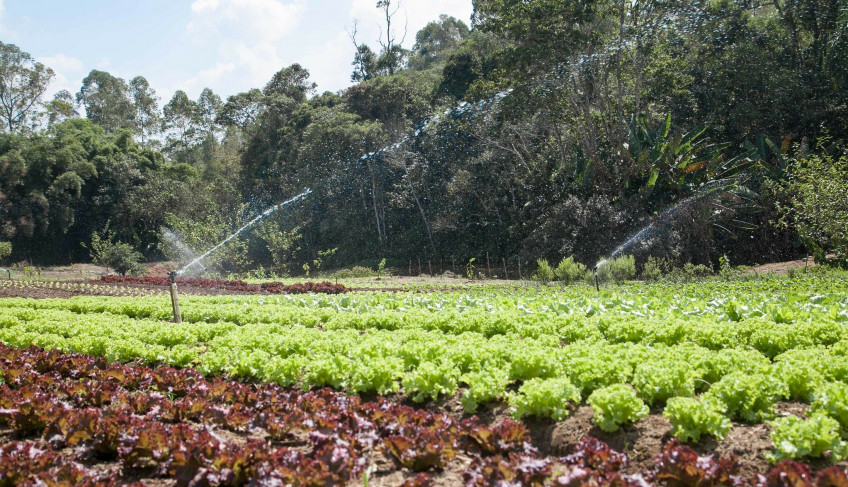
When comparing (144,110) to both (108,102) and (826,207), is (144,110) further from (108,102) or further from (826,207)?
(826,207)

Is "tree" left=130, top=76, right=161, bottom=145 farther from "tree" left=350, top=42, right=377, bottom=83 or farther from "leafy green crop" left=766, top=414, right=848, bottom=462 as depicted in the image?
"leafy green crop" left=766, top=414, right=848, bottom=462

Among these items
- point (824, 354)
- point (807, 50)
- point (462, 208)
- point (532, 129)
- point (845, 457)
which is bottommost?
point (845, 457)

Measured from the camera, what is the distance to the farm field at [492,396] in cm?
387

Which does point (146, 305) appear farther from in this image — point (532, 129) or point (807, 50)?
point (807, 50)

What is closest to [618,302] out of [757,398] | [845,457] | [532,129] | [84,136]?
[757,398]

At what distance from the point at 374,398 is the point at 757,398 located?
3.31 m

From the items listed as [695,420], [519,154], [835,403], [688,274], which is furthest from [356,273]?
[835,403]

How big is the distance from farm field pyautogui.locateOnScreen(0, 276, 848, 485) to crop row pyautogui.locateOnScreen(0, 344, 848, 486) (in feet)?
0.06

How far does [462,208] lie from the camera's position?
108 feet

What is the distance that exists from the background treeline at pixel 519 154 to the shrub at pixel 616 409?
51.5 ft

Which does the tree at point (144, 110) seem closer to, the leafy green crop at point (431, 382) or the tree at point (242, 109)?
the tree at point (242, 109)

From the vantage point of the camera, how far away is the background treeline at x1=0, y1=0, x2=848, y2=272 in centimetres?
2316

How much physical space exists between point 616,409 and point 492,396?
116 centimetres

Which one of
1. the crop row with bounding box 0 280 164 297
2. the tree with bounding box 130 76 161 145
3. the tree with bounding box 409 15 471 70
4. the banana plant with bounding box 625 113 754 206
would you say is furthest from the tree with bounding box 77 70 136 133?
the banana plant with bounding box 625 113 754 206
